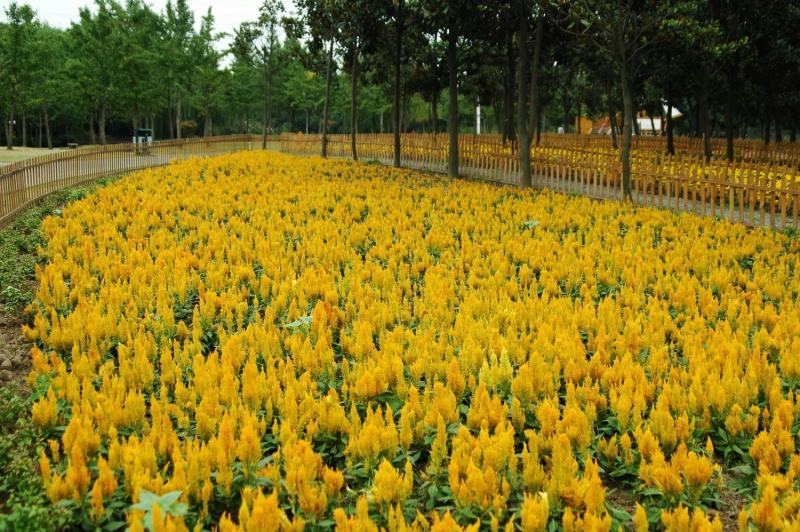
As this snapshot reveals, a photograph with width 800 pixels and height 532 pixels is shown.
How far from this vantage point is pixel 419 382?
5188 mm

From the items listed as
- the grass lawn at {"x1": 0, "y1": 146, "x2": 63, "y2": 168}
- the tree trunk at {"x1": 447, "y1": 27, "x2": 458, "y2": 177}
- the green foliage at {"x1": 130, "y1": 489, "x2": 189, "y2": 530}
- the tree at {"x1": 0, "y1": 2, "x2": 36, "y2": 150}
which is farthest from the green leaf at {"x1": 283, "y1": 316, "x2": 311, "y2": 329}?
the tree at {"x1": 0, "y1": 2, "x2": 36, "y2": 150}

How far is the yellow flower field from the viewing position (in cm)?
359

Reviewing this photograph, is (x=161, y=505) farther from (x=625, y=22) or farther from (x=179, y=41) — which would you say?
(x=179, y=41)

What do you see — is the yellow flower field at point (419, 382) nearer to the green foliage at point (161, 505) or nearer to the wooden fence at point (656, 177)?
the green foliage at point (161, 505)

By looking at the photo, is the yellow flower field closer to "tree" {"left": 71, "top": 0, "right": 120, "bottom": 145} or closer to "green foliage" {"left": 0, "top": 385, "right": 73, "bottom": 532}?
"green foliage" {"left": 0, "top": 385, "right": 73, "bottom": 532}

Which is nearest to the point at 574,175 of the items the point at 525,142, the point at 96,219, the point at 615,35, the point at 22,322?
the point at 525,142

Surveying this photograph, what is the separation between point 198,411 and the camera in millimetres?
4340

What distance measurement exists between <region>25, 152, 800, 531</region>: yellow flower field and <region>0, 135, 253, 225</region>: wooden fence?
17.6 feet

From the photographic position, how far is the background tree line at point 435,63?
711 inches

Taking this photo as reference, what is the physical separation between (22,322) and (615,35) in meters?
13.0

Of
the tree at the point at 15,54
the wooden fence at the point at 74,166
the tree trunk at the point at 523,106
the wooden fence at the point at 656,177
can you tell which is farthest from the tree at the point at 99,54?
the tree trunk at the point at 523,106

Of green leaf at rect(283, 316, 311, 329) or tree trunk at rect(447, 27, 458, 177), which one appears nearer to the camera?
green leaf at rect(283, 316, 311, 329)

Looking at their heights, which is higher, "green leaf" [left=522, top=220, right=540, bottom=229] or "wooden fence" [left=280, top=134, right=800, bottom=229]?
"wooden fence" [left=280, top=134, right=800, bottom=229]

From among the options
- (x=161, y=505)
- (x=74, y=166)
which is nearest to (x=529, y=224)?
(x=161, y=505)
